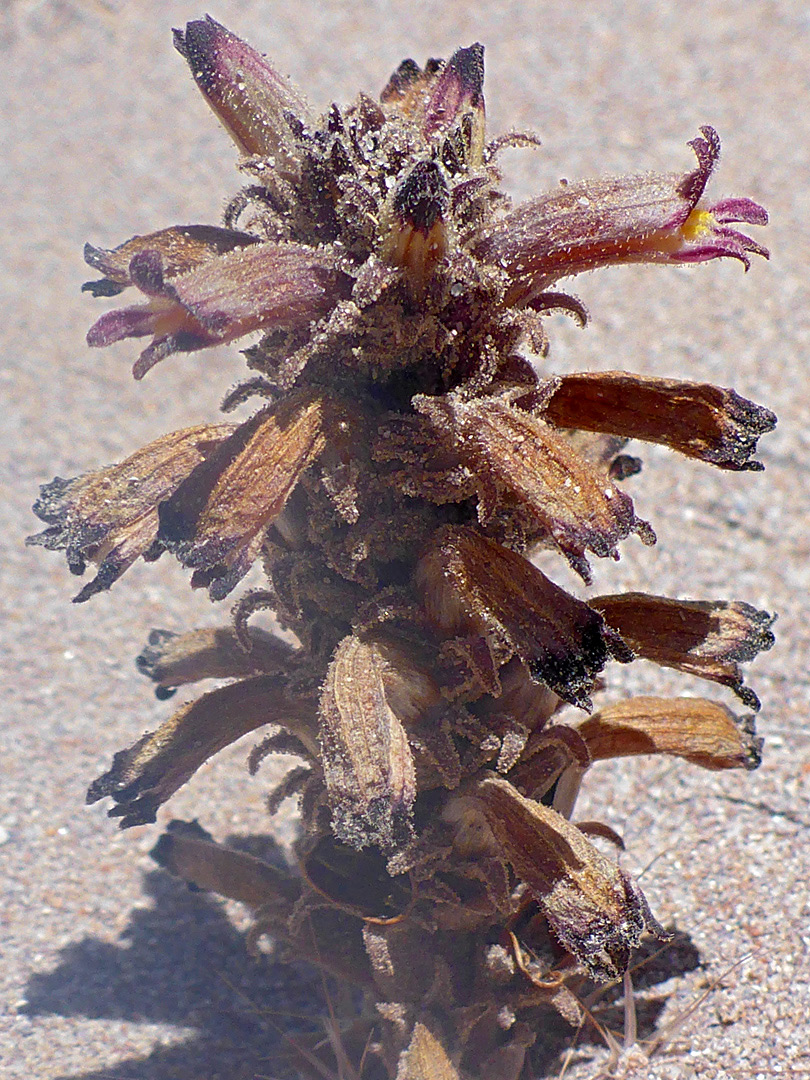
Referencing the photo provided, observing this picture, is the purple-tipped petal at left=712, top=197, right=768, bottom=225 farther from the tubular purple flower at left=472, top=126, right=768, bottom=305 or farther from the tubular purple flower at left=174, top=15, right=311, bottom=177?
the tubular purple flower at left=174, top=15, right=311, bottom=177

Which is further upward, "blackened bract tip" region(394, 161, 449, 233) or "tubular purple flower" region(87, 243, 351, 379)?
"blackened bract tip" region(394, 161, 449, 233)

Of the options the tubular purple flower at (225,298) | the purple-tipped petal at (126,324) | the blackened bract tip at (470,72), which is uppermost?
the blackened bract tip at (470,72)

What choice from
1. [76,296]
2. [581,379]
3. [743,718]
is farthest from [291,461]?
[76,296]

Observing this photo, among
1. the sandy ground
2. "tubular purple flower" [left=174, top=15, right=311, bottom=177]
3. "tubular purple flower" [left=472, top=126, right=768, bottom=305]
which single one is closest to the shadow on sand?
the sandy ground

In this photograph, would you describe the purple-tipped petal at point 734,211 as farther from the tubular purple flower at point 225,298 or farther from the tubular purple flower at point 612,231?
the tubular purple flower at point 225,298

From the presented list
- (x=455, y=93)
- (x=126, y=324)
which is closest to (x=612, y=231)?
(x=455, y=93)

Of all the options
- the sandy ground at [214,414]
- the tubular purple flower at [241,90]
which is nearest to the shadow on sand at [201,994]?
the sandy ground at [214,414]

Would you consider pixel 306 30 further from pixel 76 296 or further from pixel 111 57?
pixel 76 296
